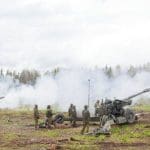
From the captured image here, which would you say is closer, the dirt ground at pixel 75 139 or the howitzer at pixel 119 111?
the dirt ground at pixel 75 139

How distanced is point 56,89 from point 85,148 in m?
49.0

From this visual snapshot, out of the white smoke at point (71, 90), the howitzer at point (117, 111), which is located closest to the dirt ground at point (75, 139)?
the howitzer at point (117, 111)

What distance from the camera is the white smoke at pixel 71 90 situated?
238ft

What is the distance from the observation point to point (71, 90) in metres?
74.6

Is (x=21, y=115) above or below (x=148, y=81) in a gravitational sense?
below

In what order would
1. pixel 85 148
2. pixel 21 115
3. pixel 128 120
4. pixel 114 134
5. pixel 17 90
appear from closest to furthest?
pixel 85 148 < pixel 114 134 < pixel 128 120 < pixel 21 115 < pixel 17 90

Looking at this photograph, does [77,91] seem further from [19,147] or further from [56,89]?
[19,147]

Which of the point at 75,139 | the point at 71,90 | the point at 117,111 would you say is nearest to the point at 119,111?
the point at 117,111

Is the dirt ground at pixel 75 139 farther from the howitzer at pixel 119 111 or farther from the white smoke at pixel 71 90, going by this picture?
the white smoke at pixel 71 90

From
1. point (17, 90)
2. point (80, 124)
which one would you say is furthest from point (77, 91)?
point (80, 124)

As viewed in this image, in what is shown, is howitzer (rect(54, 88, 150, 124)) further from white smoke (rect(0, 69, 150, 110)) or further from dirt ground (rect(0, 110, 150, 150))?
white smoke (rect(0, 69, 150, 110))

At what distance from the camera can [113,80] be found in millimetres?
76062

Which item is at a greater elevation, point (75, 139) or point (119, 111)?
point (119, 111)

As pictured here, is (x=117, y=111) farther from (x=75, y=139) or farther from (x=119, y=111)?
(x=75, y=139)
